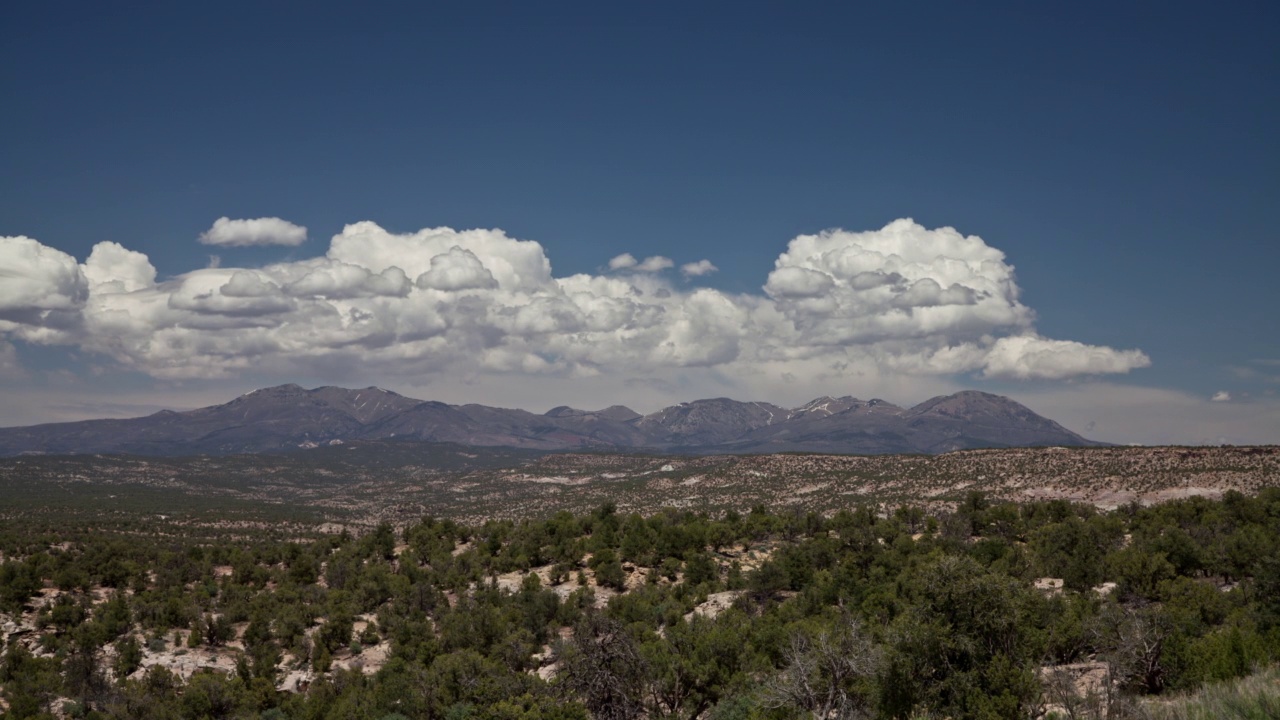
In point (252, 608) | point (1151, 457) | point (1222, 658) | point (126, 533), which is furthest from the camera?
point (1151, 457)

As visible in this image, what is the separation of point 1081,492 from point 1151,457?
66.5ft

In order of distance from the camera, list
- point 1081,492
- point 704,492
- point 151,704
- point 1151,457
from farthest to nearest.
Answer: point 704,492, point 1151,457, point 1081,492, point 151,704

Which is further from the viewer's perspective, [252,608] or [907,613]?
[252,608]

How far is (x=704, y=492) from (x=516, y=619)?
102972 mm

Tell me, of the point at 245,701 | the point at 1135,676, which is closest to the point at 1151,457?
the point at 1135,676

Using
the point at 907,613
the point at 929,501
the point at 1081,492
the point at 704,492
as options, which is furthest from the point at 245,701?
the point at 704,492

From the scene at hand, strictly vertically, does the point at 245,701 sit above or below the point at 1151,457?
below

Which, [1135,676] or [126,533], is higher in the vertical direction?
[1135,676]

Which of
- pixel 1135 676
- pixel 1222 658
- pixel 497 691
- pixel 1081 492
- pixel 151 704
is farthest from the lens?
pixel 1081 492

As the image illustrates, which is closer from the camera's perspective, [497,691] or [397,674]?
[497,691]

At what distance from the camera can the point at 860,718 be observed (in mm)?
26125

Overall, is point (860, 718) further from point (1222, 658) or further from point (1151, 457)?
point (1151, 457)

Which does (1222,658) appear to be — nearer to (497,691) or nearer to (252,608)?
(497,691)

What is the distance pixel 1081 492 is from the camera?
324ft
